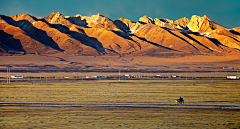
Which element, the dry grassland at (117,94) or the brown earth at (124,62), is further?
the brown earth at (124,62)

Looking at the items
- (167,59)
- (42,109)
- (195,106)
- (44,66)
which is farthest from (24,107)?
(167,59)

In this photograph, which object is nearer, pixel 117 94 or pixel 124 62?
pixel 117 94

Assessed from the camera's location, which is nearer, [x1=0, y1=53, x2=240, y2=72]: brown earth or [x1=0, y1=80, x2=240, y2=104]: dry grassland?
[x1=0, y1=80, x2=240, y2=104]: dry grassland

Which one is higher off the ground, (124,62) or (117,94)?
(124,62)

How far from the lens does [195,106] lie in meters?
29.2

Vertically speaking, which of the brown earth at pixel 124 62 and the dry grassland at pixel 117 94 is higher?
the brown earth at pixel 124 62

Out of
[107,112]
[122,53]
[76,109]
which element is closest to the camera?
[107,112]

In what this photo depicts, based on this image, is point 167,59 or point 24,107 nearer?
point 24,107

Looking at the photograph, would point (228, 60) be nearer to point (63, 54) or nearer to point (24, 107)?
point (63, 54)

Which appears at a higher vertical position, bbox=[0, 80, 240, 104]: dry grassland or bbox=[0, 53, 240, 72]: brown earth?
bbox=[0, 53, 240, 72]: brown earth

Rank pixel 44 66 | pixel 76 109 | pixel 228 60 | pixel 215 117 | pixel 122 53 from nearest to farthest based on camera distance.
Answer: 1. pixel 215 117
2. pixel 76 109
3. pixel 44 66
4. pixel 228 60
5. pixel 122 53

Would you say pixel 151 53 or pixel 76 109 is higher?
pixel 151 53

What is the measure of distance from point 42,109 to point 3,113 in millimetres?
3170

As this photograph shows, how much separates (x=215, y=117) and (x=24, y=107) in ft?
49.7
